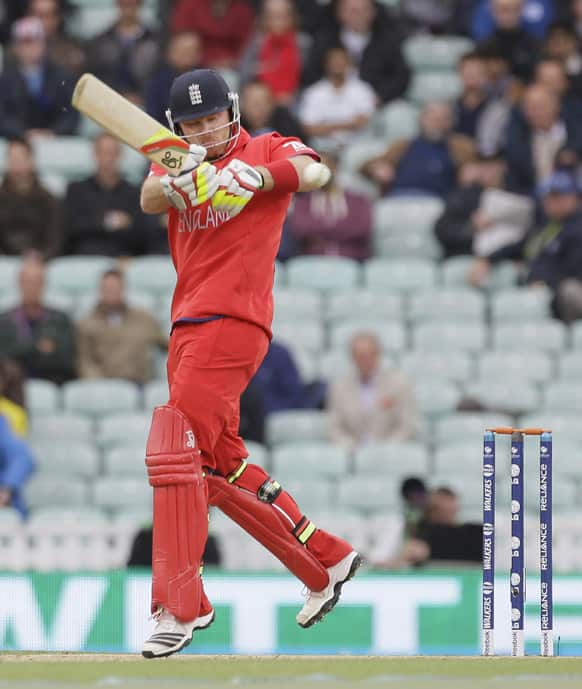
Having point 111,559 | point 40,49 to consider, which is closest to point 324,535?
point 111,559

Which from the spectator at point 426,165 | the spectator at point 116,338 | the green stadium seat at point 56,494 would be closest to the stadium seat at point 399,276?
the spectator at point 426,165

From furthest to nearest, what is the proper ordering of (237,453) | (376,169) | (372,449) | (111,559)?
(376,169)
(372,449)
(111,559)
(237,453)

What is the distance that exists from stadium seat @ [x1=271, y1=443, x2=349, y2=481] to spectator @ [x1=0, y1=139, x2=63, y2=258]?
8.92ft

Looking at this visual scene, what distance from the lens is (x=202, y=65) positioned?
14805mm

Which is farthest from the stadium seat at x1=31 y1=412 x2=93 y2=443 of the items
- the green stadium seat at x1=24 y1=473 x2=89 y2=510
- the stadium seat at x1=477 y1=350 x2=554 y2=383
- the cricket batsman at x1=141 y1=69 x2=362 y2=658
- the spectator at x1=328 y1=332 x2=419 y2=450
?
the cricket batsman at x1=141 y1=69 x2=362 y2=658

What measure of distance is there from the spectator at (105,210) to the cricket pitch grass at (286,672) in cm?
645

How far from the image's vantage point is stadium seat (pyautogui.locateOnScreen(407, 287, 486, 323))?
497 inches

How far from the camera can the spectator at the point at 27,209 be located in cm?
1324

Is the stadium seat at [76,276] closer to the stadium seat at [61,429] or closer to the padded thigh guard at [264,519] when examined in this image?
the stadium seat at [61,429]

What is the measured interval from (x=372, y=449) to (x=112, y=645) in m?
2.71

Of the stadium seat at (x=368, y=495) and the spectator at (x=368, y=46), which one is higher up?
the spectator at (x=368, y=46)

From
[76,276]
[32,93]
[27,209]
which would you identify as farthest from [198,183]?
[32,93]

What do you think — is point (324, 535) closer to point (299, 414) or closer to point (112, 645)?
point (112, 645)

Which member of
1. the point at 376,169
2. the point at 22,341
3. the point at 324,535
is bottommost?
the point at 324,535
